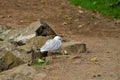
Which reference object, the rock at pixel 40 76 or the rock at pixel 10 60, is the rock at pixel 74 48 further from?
the rock at pixel 40 76

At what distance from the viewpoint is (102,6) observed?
1770 centimetres

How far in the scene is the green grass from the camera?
16.9 m

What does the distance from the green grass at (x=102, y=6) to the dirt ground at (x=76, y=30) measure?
316 millimetres

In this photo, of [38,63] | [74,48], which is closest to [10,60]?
[38,63]

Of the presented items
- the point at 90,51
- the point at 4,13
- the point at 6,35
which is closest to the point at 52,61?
the point at 90,51

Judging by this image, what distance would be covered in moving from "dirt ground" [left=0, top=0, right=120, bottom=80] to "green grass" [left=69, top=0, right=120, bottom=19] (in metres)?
0.32

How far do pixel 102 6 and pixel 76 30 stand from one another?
3.19 meters

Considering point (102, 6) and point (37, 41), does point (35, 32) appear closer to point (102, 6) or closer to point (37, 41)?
point (37, 41)

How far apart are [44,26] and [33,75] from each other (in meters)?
4.13

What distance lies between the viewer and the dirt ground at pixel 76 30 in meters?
8.76

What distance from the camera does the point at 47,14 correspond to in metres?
17.0

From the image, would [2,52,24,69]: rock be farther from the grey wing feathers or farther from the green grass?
the green grass

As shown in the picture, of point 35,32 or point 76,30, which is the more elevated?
point 35,32

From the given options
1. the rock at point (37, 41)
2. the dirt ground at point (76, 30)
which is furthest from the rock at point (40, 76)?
the rock at point (37, 41)
